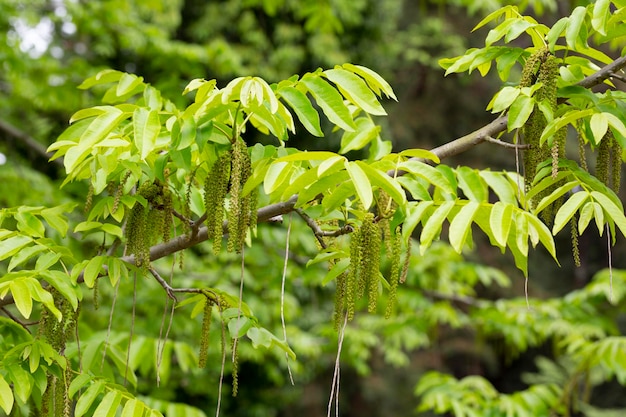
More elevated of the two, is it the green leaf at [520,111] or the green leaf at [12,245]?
the green leaf at [520,111]

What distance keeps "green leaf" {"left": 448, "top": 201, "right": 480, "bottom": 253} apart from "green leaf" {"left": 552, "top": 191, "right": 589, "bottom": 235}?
0.18m

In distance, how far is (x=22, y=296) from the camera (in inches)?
67.9

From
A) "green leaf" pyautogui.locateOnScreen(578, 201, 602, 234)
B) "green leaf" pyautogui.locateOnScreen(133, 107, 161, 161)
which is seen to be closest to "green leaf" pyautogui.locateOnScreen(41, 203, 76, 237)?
"green leaf" pyautogui.locateOnScreen(133, 107, 161, 161)

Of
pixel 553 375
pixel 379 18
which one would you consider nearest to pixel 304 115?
pixel 379 18

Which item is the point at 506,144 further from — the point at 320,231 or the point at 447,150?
the point at 320,231

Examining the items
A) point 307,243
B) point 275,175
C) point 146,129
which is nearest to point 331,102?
point 275,175

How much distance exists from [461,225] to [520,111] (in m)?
0.38

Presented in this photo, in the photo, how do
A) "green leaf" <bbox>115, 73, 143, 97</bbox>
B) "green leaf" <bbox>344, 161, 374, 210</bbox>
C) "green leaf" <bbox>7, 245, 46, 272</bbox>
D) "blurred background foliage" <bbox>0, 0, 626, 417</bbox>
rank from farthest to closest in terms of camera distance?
"blurred background foliage" <bbox>0, 0, 626, 417</bbox>, "green leaf" <bbox>115, 73, 143, 97</bbox>, "green leaf" <bbox>7, 245, 46, 272</bbox>, "green leaf" <bbox>344, 161, 374, 210</bbox>

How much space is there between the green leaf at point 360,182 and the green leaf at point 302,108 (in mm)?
195

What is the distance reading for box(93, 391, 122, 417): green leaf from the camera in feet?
5.87

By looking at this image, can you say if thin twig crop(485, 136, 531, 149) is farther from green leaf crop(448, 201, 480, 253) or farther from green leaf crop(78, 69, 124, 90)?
green leaf crop(78, 69, 124, 90)

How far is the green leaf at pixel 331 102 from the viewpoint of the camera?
5.70ft

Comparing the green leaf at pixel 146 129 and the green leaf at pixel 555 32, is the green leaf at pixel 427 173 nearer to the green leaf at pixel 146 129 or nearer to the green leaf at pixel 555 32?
the green leaf at pixel 555 32

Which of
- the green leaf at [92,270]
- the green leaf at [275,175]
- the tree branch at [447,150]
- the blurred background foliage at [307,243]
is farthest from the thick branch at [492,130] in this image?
the blurred background foliage at [307,243]
